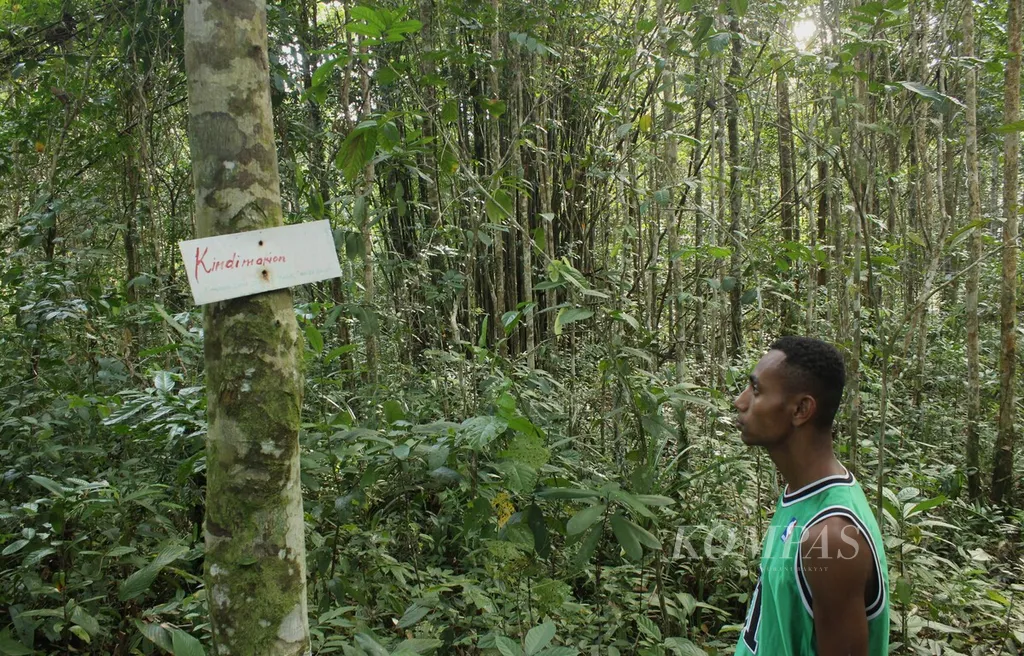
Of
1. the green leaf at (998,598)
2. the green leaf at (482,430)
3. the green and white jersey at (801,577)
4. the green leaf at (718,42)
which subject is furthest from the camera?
the green leaf at (718,42)

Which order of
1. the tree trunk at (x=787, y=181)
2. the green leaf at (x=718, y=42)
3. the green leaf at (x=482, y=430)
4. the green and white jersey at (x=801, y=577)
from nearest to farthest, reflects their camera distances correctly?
the green and white jersey at (x=801, y=577), the green leaf at (x=482, y=430), the green leaf at (x=718, y=42), the tree trunk at (x=787, y=181)

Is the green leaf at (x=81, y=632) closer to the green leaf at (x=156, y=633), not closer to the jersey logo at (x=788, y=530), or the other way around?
the green leaf at (x=156, y=633)

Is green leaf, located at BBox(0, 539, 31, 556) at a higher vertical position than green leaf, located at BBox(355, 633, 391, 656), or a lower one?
higher

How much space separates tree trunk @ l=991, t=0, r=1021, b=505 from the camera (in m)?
3.98

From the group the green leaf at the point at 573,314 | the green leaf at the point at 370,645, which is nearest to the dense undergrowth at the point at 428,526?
the green leaf at the point at 370,645

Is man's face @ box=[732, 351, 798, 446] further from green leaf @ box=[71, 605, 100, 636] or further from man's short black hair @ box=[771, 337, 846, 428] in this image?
green leaf @ box=[71, 605, 100, 636]

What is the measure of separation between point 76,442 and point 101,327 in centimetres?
99

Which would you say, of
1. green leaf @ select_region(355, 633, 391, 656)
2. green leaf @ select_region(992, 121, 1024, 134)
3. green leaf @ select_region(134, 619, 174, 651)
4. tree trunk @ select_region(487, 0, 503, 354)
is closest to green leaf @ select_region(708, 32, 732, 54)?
green leaf @ select_region(992, 121, 1024, 134)

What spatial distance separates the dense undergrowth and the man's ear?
394 millimetres

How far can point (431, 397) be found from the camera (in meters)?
3.84

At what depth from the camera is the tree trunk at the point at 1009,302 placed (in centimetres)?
398

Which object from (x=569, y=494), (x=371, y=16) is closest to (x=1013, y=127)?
(x=569, y=494)

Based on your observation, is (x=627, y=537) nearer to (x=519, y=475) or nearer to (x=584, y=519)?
(x=584, y=519)

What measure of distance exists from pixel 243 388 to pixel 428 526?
6.95 ft
